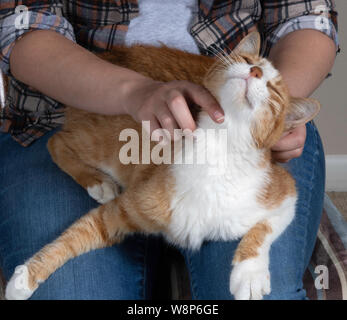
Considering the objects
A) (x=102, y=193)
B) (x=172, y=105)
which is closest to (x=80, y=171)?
(x=102, y=193)

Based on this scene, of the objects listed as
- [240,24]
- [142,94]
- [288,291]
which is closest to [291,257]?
[288,291]

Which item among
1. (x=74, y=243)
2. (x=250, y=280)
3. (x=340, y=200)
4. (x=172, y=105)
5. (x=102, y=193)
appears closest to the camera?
(x=172, y=105)

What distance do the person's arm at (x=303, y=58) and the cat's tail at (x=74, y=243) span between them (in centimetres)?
44

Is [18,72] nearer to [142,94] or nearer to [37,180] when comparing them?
[37,180]

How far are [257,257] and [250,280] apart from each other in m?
0.07

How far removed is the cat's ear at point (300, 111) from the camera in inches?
38.4

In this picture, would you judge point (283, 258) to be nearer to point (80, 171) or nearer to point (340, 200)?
point (80, 171)

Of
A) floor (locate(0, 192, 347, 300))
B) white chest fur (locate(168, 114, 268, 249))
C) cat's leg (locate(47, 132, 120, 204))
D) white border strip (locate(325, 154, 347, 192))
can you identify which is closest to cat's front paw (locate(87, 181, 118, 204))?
cat's leg (locate(47, 132, 120, 204))

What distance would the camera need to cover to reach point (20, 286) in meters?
1.08

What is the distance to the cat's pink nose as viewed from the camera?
3.15ft

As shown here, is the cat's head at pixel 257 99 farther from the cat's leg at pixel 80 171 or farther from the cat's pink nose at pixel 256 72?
the cat's leg at pixel 80 171

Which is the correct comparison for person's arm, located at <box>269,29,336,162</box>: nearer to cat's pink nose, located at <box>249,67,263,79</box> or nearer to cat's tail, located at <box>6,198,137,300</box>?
cat's pink nose, located at <box>249,67,263,79</box>

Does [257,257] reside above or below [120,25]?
below
